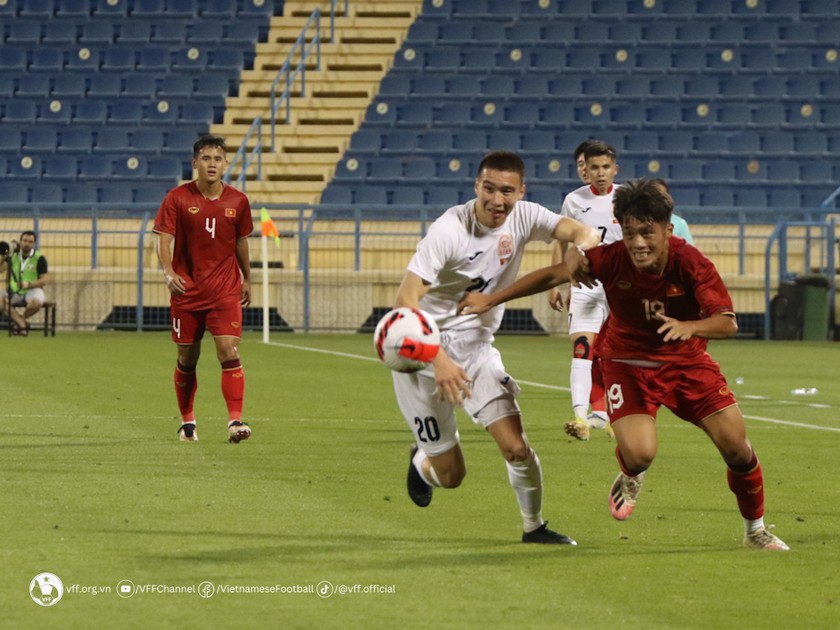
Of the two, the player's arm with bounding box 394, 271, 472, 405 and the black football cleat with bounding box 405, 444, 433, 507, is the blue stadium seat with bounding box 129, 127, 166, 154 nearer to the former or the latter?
the black football cleat with bounding box 405, 444, 433, 507

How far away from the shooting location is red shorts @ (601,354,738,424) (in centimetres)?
672

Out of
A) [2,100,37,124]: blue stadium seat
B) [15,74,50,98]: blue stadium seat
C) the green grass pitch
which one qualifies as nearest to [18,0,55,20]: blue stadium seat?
[15,74,50,98]: blue stadium seat

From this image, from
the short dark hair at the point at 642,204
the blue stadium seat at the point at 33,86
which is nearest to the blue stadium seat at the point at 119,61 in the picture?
the blue stadium seat at the point at 33,86

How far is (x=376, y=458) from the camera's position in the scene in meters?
10.1

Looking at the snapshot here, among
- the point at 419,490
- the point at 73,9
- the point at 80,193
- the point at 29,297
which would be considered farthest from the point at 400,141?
the point at 419,490

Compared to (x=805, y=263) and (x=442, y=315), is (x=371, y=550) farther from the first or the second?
(x=805, y=263)

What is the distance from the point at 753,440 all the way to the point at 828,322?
16.1m

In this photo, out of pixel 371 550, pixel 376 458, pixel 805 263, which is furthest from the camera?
pixel 805 263

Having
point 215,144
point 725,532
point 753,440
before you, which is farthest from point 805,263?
point 725,532

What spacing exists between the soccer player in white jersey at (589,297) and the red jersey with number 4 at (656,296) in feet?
14.1

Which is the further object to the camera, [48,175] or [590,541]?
[48,175]

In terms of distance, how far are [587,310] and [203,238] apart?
2902 millimetres

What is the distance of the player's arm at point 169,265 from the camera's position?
1084cm

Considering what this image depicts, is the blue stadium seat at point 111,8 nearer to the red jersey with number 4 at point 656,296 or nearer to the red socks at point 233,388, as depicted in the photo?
the red socks at point 233,388
